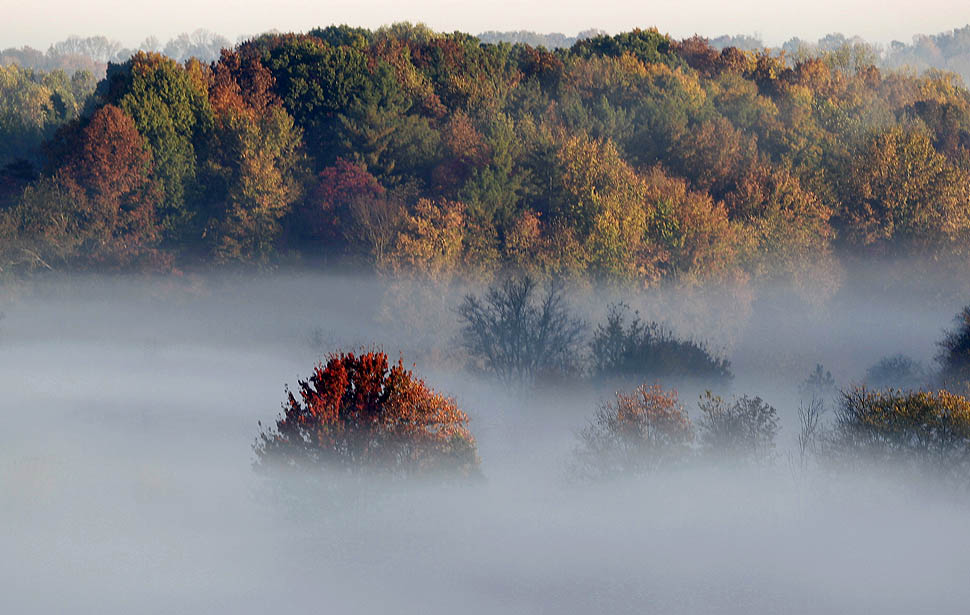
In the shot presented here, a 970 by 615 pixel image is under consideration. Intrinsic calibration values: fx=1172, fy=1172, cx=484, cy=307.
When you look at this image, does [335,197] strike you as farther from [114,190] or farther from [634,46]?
[634,46]

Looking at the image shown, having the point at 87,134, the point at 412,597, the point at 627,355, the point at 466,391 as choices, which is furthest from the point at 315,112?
the point at 412,597

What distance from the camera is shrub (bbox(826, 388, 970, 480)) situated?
4288 centimetres

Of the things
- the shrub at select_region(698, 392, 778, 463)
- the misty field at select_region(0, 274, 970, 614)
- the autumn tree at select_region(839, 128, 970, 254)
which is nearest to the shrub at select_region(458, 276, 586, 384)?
the misty field at select_region(0, 274, 970, 614)

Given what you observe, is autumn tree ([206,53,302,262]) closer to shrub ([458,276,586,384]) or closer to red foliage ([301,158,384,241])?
red foliage ([301,158,384,241])

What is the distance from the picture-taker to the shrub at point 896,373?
238 feet

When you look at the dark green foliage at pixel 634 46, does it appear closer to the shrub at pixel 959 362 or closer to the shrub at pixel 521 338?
the shrub at pixel 521 338

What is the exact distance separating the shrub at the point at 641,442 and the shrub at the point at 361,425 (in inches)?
336

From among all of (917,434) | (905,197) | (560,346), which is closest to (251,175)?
(560,346)

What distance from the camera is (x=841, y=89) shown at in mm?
113812

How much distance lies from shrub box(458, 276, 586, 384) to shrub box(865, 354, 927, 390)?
19.1 metres

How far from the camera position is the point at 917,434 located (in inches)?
1711

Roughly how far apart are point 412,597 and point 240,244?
4844 cm

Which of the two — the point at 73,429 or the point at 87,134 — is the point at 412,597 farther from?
the point at 87,134

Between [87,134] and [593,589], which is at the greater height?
[87,134]
